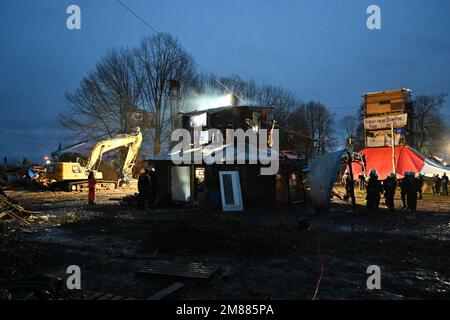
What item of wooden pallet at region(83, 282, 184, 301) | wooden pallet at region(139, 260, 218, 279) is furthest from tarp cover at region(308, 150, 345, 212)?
wooden pallet at region(83, 282, 184, 301)

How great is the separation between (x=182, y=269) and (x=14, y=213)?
30.5ft

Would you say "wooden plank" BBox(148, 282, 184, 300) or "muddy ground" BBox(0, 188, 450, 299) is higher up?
"wooden plank" BBox(148, 282, 184, 300)

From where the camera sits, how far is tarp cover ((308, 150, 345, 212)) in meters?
13.9

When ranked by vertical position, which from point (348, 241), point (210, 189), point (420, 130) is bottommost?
point (348, 241)

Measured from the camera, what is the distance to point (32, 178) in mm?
27281

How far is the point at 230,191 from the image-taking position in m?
16.1

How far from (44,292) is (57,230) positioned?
6981mm

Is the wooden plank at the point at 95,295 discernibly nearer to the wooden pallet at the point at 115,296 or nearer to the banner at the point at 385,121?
the wooden pallet at the point at 115,296

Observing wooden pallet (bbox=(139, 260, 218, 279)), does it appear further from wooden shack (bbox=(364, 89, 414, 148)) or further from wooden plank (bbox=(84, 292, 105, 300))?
wooden shack (bbox=(364, 89, 414, 148))

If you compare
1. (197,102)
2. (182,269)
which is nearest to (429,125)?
(197,102)

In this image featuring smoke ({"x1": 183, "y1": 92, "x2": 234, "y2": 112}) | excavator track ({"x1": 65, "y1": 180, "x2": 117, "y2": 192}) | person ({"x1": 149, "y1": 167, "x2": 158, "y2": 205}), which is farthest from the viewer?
smoke ({"x1": 183, "y1": 92, "x2": 234, "y2": 112})

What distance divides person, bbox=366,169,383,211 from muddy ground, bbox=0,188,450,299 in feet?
6.37
